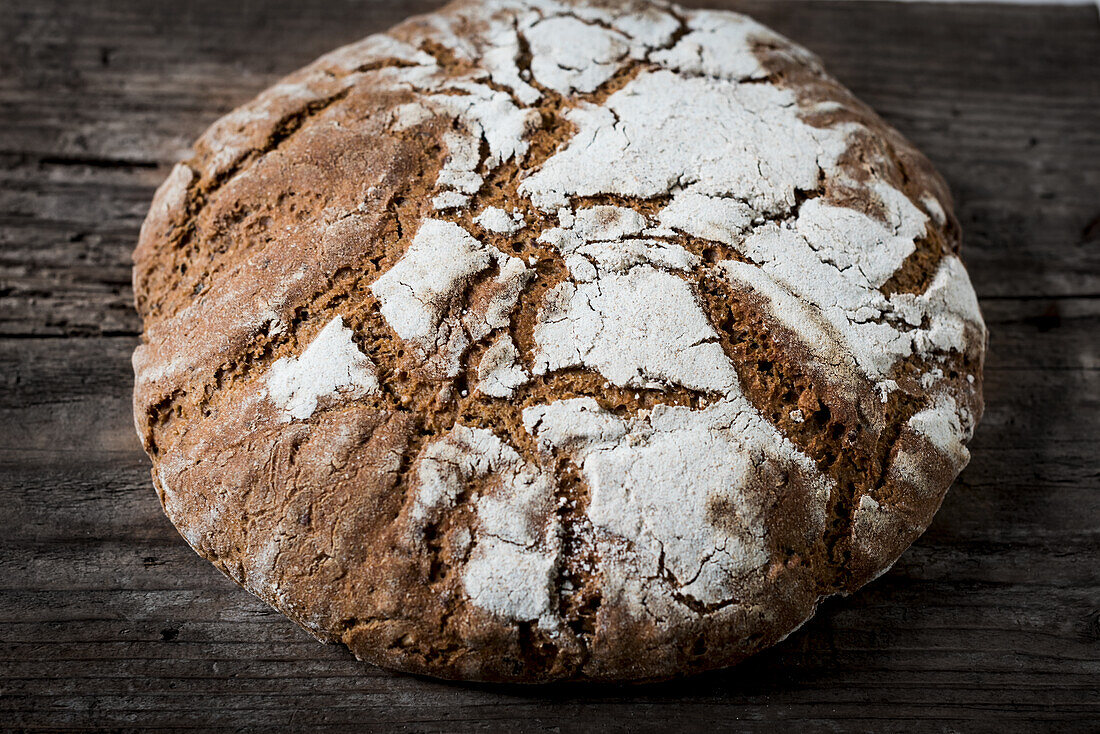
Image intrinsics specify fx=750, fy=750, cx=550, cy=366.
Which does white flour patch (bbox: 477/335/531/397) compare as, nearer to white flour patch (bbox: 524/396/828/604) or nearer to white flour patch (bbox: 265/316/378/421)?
white flour patch (bbox: 524/396/828/604)

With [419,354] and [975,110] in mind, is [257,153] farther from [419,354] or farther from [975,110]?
[975,110]

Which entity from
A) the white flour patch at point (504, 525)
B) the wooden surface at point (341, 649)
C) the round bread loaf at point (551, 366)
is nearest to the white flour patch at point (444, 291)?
the round bread loaf at point (551, 366)

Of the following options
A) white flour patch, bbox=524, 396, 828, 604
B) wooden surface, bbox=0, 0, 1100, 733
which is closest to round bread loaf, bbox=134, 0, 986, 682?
white flour patch, bbox=524, 396, 828, 604

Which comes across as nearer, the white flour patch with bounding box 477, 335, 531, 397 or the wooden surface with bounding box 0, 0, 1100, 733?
the white flour patch with bounding box 477, 335, 531, 397

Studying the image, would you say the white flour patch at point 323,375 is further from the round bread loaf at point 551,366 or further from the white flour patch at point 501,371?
the white flour patch at point 501,371

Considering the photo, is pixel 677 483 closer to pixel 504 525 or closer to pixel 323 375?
pixel 504 525
